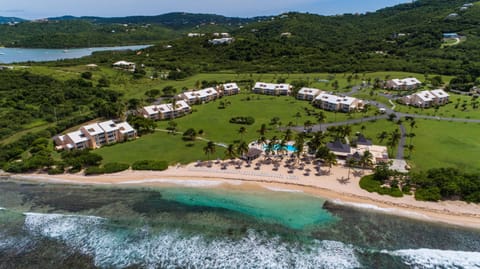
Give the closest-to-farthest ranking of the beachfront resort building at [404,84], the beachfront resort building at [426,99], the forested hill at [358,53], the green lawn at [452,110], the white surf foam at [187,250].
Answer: the white surf foam at [187,250] → the green lawn at [452,110] → the beachfront resort building at [426,99] → the beachfront resort building at [404,84] → the forested hill at [358,53]

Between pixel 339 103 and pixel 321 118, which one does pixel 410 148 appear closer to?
pixel 321 118

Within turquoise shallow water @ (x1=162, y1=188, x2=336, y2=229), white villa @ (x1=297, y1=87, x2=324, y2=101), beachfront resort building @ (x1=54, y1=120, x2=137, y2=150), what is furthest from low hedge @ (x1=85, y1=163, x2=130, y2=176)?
white villa @ (x1=297, y1=87, x2=324, y2=101)

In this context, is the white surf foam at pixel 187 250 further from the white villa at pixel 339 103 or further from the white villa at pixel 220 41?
the white villa at pixel 220 41

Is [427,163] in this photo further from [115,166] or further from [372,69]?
[372,69]

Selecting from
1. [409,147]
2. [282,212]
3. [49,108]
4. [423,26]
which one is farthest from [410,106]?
[423,26]

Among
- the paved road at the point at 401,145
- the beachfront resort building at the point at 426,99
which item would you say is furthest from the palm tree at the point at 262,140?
the beachfront resort building at the point at 426,99

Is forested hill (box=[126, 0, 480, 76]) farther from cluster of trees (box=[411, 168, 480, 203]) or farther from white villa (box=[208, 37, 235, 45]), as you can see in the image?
cluster of trees (box=[411, 168, 480, 203])

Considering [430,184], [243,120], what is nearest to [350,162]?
[430,184]
